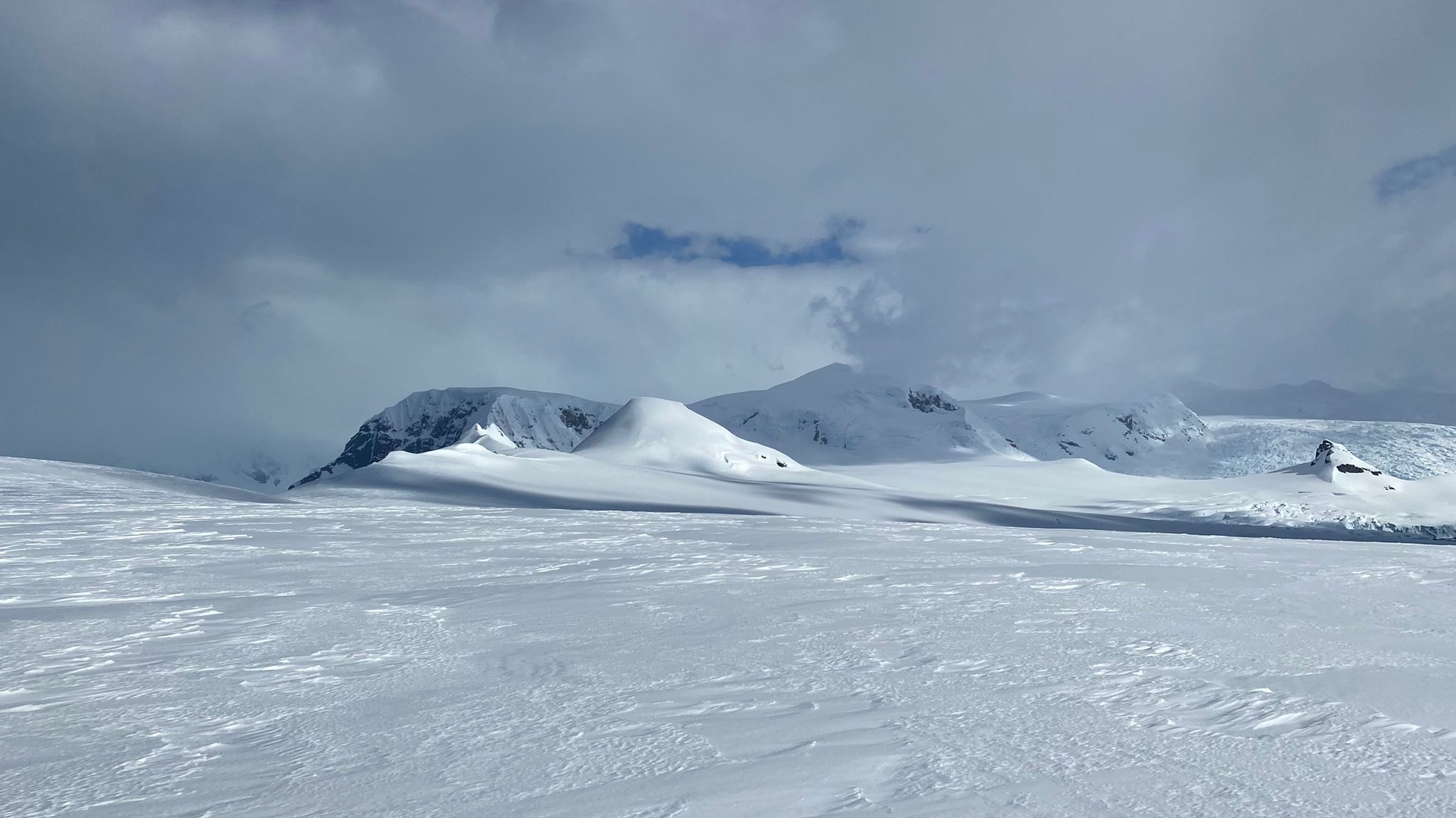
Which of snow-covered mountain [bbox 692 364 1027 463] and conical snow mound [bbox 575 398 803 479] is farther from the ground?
snow-covered mountain [bbox 692 364 1027 463]

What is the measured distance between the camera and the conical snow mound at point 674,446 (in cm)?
6194

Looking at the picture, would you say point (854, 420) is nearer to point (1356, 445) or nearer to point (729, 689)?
point (1356, 445)

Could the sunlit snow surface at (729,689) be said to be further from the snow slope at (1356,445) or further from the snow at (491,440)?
the snow slope at (1356,445)

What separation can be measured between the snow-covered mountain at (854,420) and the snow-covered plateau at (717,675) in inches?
4661

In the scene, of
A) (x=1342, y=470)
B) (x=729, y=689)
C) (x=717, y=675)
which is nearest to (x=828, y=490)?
(x=717, y=675)

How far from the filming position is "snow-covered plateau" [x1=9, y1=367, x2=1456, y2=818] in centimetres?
378

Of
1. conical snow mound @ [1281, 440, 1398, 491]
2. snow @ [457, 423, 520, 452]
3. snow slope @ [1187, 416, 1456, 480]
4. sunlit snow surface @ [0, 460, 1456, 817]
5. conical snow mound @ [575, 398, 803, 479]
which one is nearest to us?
sunlit snow surface @ [0, 460, 1456, 817]

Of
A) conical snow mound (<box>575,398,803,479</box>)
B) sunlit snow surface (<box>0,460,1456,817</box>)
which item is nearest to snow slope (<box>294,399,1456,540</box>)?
conical snow mound (<box>575,398,803,479</box>)

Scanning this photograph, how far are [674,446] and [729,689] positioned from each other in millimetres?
58976

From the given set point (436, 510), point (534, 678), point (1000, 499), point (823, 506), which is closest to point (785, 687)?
point (534, 678)

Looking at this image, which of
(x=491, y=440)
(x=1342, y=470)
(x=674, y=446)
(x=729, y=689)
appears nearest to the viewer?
(x=729, y=689)

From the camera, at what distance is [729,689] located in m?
5.47

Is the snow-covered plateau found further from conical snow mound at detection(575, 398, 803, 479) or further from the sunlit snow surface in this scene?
conical snow mound at detection(575, 398, 803, 479)

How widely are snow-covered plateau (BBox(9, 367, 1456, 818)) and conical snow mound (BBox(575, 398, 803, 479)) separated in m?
44.9
